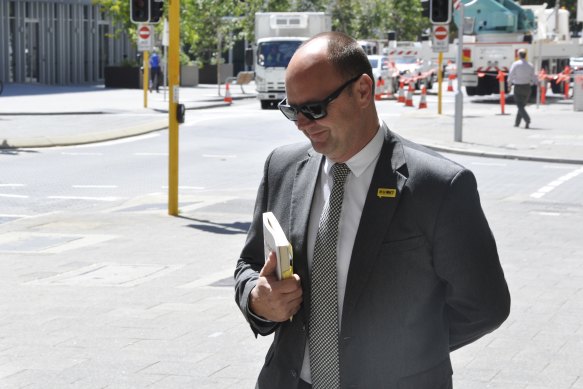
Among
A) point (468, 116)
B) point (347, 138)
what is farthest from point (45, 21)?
point (347, 138)

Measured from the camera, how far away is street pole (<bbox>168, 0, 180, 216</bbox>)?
47.7 feet

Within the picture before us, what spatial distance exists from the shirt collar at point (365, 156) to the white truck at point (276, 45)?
34874mm

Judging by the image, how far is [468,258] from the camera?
3.26 meters

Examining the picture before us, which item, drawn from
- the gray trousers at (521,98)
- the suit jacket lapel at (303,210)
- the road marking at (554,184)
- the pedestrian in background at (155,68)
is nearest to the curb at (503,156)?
the road marking at (554,184)

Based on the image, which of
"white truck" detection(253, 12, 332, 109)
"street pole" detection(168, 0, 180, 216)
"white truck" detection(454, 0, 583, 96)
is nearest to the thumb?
"street pole" detection(168, 0, 180, 216)

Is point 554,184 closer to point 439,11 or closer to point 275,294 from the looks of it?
point 439,11

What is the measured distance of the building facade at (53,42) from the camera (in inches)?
2152

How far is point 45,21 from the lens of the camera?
56438mm

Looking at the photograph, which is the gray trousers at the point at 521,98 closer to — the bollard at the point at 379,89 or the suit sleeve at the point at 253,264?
the bollard at the point at 379,89

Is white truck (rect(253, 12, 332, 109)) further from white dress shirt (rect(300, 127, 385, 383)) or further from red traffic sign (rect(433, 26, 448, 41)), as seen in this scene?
white dress shirt (rect(300, 127, 385, 383))

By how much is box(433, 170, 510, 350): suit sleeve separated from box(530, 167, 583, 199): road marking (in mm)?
13790

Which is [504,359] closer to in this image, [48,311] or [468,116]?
[48,311]

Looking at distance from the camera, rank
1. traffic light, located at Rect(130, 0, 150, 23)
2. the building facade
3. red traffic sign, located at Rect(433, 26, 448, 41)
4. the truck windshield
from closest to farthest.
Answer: traffic light, located at Rect(130, 0, 150, 23) < red traffic sign, located at Rect(433, 26, 448, 41) < the truck windshield < the building facade

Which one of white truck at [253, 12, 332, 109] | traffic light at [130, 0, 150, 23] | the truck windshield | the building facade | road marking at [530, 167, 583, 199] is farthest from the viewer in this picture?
the building facade
